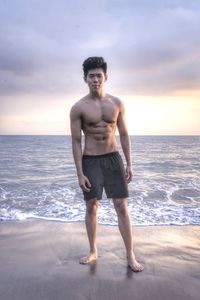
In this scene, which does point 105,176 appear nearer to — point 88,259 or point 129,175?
point 129,175

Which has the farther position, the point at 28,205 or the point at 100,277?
the point at 28,205

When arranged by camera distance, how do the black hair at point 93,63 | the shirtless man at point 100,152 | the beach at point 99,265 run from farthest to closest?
the shirtless man at point 100,152 → the black hair at point 93,63 → the beach at point 99,265

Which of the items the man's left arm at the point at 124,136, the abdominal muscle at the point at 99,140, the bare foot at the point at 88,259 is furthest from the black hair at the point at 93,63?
the bare foot at the point at 88,259

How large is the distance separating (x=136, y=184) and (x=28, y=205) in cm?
389

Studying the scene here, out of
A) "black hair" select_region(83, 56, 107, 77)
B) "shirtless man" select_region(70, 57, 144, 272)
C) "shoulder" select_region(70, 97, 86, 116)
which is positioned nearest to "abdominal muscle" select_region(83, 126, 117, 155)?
"shirtless man" select_region(70, 57, 144, 272)

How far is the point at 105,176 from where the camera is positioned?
3.71 metres

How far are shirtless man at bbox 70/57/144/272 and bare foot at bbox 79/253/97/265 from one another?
0.5 inches

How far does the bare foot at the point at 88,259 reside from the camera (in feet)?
12.4

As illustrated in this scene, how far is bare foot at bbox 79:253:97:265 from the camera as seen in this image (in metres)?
3.79

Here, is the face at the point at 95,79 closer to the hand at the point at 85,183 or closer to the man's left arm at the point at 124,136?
the man's left arm at the point at 124,136

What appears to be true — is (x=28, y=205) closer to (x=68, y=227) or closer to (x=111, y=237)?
(x=68, y=227)

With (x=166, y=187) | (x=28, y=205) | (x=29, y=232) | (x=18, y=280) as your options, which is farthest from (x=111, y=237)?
(x=166, y=187)

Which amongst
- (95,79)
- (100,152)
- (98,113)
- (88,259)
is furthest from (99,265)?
(95,79)

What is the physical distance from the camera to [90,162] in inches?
146
